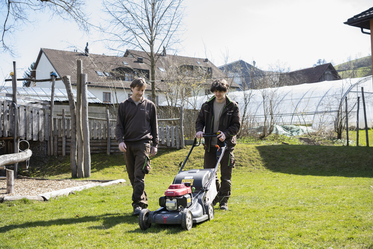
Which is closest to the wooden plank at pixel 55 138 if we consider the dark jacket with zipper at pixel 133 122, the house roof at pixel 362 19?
the dark jacket with zipper at pixel 133 122

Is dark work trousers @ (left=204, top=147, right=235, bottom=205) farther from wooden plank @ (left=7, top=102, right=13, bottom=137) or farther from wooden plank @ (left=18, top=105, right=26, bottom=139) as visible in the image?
wooden plank @ (left=18, top=105, right=26, bottom=139)

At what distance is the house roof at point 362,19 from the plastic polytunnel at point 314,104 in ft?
15.7

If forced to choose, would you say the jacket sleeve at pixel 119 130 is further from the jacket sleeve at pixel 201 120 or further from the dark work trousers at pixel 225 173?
the dark work trousers at pixel 225 173

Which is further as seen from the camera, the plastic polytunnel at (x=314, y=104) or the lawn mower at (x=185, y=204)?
A: the plastic polytunnel at (x=314, y=104)

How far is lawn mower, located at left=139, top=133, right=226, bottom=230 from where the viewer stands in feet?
13.4

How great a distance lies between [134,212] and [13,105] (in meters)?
8.04

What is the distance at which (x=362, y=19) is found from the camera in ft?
42.3

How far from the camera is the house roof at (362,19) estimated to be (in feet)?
41.9

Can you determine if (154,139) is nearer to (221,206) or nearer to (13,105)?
(221,206)

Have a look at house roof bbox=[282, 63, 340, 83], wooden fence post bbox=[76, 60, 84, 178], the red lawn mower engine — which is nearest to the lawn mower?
the red lawn mower engine

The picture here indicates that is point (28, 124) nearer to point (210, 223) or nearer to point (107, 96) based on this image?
point (210, 223)

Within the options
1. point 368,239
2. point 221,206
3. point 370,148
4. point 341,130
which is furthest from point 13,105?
point 341,130

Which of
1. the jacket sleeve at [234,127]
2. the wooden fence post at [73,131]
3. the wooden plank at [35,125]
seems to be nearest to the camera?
the jacket sleeve at [234,127]

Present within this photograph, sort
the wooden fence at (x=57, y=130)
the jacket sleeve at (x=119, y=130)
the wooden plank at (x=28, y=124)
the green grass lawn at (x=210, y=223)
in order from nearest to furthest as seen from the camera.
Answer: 1. the green grass lawn at (x=210, y=223)
2. the jacket sleeve at (x=119, y=130)
3. the wooden fence at (x=57, y=130)
4. the wooden plank at (x=28, y=124)
